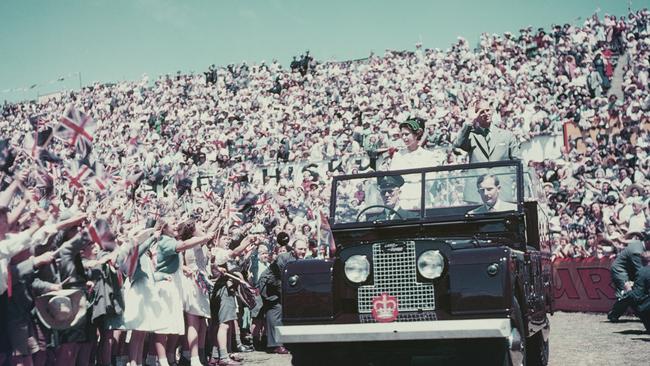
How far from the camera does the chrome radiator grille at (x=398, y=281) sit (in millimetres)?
6996

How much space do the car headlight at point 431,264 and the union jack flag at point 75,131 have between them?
3.54 meters

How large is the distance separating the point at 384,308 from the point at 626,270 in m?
8.34

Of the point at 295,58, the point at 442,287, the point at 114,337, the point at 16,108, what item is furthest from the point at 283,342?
the point at 16,108

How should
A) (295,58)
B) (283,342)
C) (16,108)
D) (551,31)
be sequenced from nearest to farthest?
(283,342)
(551,31)
(295,58)
(16,108)

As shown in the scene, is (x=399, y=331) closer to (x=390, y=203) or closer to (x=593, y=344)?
(x=390, y=203)

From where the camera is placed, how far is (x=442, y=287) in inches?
272

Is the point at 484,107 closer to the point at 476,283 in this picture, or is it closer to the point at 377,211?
the point at 377,211

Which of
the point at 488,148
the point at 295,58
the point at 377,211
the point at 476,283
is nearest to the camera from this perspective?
the point at 476,283

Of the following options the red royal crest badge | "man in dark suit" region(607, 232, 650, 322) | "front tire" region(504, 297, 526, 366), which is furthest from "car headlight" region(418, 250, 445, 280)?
"man in dark suit" region(607, 232, 650, 322)

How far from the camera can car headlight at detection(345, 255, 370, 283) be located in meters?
7.18

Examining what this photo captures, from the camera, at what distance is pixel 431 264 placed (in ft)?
22.9

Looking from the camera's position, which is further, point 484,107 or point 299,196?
point 299,196

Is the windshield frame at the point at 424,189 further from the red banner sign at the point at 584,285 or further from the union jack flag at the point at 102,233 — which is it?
the red banner sign at the point at 584,285

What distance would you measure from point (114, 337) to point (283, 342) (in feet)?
10.7
